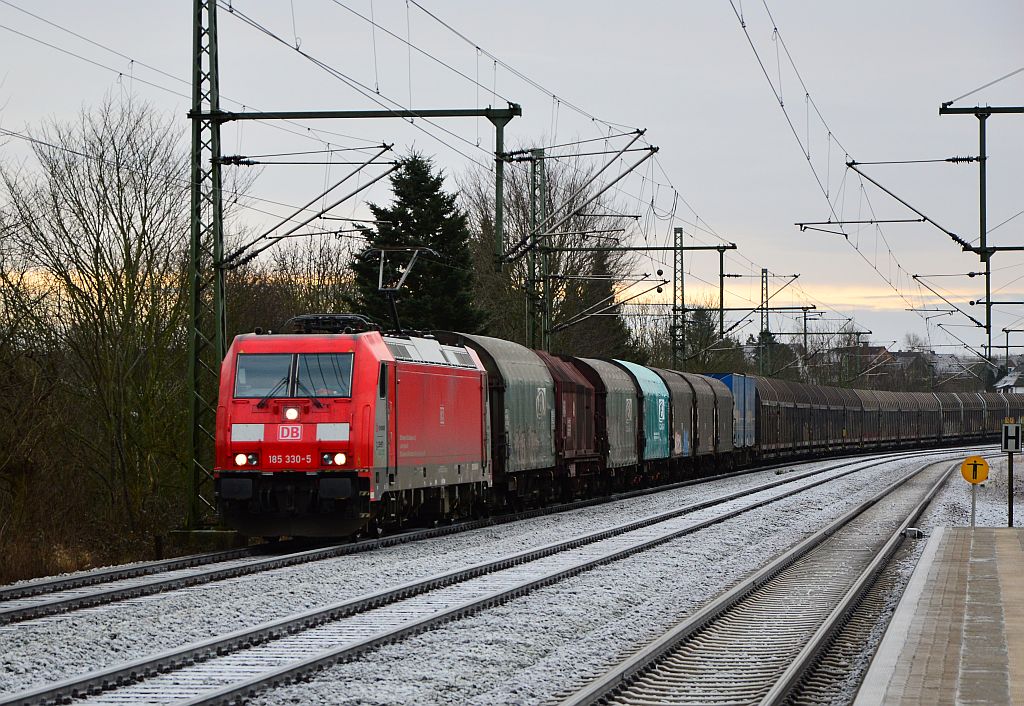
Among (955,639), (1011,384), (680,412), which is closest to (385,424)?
(955,639)

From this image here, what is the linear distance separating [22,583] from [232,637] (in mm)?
5018

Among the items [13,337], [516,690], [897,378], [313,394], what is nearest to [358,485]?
[313,394]

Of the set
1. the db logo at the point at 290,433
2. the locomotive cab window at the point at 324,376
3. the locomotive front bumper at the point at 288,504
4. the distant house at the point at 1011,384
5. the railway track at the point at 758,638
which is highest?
the distant house at the point at 1011,384

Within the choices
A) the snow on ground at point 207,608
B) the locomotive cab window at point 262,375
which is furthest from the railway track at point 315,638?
the locomotive cab window at point 262,375

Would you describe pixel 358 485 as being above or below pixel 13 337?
below

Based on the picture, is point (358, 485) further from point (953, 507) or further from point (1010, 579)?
point (953, 507)

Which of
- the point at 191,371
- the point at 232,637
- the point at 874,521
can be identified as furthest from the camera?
the point at 874,521

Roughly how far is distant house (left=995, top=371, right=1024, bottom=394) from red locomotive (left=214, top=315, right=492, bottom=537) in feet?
419

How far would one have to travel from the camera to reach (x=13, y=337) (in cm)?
2162

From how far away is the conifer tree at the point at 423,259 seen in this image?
160 feet

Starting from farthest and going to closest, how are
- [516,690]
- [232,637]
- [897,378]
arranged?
[897,378]
[232,637]
[516,690]

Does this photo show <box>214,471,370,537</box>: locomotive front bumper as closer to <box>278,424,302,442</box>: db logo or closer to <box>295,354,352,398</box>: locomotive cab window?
<box>278,424,302,442</box>: db logo

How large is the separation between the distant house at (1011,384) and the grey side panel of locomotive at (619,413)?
110m

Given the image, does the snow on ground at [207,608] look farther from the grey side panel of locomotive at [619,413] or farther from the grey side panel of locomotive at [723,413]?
the grey side panel of locomotive at [723,413]
